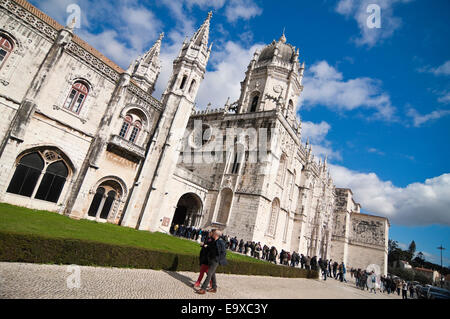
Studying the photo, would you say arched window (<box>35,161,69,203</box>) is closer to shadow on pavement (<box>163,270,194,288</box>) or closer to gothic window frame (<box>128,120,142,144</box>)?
gothic window frame (<box>128,120,142,144</box>)

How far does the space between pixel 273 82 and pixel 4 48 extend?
86.4ft

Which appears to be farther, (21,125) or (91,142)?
(91,142)

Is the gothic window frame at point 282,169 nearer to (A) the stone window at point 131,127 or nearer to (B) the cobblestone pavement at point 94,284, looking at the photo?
(A) the stone window at point 131,127

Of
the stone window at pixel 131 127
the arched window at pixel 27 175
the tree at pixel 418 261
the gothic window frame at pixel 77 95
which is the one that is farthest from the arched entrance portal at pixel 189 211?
the tree at pixel 418 261

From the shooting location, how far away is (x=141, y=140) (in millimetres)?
20812

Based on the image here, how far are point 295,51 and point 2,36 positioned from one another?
3114 centimetres

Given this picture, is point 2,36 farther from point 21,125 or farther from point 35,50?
point 21,125

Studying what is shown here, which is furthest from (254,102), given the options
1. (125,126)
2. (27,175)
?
(27,175)

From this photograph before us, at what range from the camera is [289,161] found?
102ft

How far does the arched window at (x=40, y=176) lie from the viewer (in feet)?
48.0

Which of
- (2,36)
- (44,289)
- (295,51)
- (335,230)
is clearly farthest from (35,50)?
(335,230)

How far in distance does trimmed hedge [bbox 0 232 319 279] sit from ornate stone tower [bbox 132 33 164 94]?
98.5 ft
